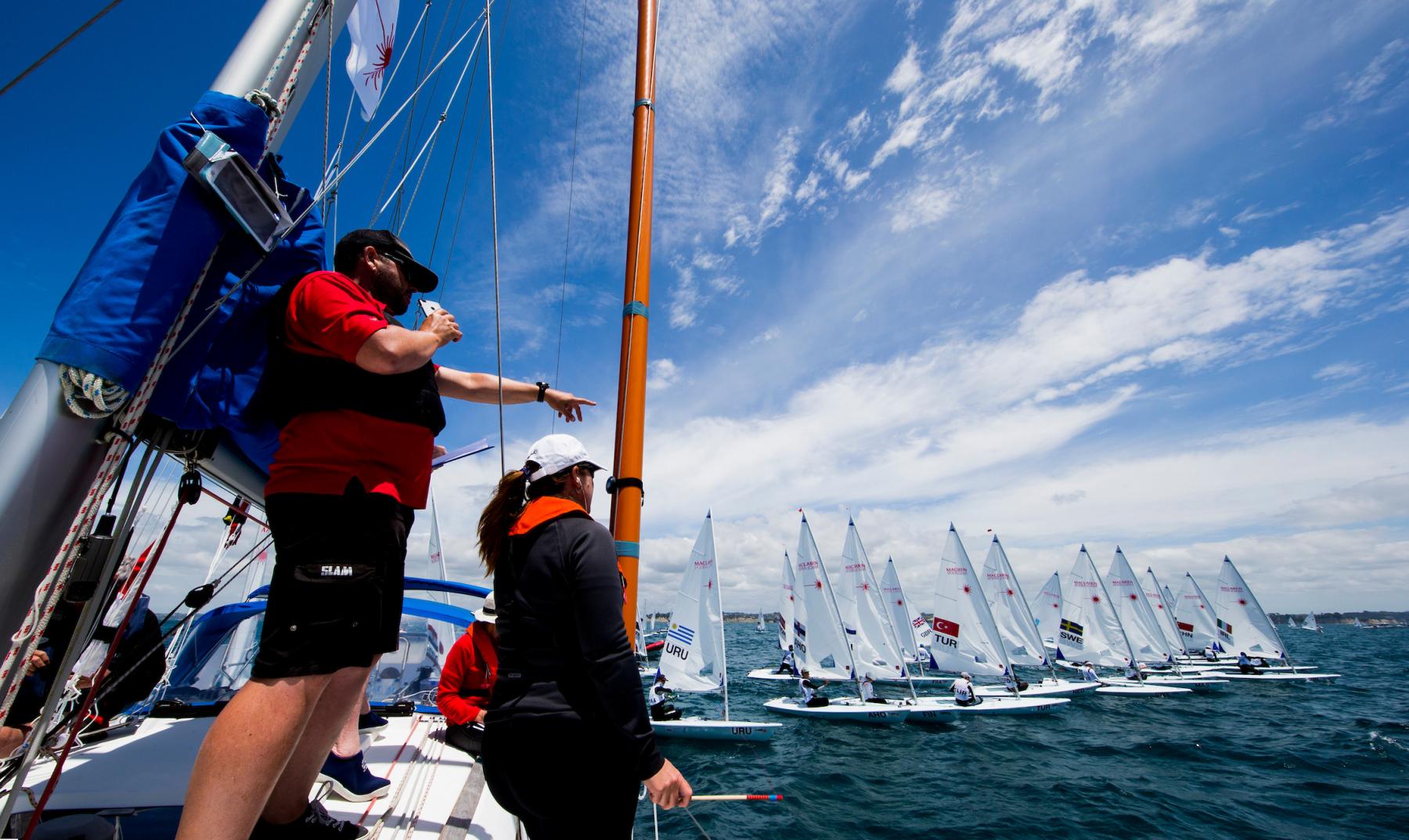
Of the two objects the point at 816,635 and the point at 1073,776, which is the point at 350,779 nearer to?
the point at 1073,776

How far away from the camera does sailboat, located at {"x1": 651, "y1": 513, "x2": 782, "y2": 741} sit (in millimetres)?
22375

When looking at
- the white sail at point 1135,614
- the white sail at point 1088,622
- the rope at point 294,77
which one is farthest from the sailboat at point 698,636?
the white sail at point 1135,614

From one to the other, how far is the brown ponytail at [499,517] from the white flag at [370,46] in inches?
154

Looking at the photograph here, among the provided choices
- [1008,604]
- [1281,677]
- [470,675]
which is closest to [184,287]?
[470,675]

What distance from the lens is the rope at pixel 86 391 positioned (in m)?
1.34

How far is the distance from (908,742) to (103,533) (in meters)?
23.9

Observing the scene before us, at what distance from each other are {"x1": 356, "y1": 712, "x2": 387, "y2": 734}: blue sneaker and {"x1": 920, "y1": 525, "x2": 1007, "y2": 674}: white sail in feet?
104

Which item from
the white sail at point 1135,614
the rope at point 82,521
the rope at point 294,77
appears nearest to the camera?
the rope at point 82,521

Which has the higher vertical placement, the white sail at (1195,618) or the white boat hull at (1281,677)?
the white sail at (1195,618)

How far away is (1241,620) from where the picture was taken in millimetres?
41531

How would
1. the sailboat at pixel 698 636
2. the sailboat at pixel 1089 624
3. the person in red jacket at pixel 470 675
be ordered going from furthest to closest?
the sailboat at pixel 1089 624
the sailboat at pixel 698 636
the person in red jacket at pixel 470 675

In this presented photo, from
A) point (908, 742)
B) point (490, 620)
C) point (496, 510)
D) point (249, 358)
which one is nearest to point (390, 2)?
point (249, 358)

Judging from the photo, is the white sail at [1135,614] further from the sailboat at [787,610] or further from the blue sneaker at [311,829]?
the blue sneaker at [311,829]

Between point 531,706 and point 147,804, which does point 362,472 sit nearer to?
point 531,706
